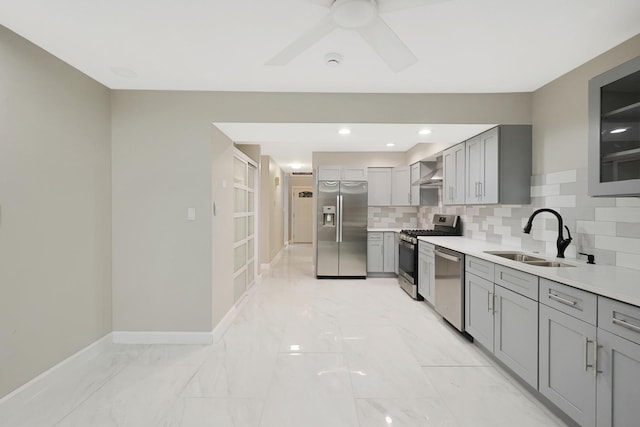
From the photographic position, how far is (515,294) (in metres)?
2.11

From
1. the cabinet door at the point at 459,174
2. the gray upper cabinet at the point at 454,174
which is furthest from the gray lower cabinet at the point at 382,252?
the cabinet door at the point at 459,174

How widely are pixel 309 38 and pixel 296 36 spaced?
1.61 feet

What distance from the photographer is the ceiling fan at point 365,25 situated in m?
1.40

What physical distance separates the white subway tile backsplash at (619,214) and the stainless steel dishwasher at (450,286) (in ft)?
3.54

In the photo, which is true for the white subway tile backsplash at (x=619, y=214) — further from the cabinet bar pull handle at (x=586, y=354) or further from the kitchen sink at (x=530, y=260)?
the cabinet bar pull handle at (x=586, y=354)

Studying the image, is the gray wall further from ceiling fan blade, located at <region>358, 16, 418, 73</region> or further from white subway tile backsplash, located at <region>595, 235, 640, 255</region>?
white subway tile backsplash, located at <region>595, 235, 640, 255</region>

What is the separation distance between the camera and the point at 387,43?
1.62 metres

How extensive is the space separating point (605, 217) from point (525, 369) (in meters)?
1.28

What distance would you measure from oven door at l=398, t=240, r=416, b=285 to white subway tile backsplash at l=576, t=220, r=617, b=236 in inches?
78.7

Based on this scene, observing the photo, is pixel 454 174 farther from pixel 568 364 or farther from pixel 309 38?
pixel 309 38

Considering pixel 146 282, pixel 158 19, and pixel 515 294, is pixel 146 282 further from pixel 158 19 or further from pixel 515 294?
pixel 515 294

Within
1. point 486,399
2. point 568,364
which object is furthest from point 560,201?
point 486,399

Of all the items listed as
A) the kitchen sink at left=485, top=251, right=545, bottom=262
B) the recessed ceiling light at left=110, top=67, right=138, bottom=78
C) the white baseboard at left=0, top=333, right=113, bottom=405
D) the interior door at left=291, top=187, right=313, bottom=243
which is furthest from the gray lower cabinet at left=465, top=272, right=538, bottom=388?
the interior door at left=291, top=187, right=313, bottom=243

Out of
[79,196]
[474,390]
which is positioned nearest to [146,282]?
[79,196]
